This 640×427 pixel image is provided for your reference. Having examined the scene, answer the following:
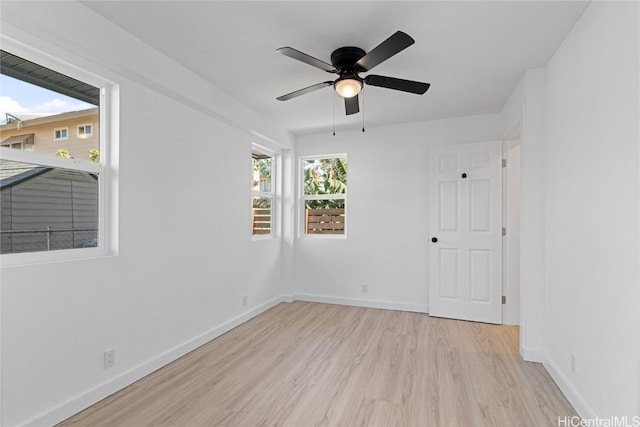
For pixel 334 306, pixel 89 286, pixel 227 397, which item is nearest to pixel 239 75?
pixel 89 286

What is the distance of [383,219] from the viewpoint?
4270 mm

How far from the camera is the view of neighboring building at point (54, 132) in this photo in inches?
69.1

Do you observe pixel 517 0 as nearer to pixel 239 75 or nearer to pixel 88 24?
pixel 239 75

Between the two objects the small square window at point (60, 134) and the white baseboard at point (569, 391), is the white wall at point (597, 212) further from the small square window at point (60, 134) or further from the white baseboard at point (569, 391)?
the small square window at point (60, 134)

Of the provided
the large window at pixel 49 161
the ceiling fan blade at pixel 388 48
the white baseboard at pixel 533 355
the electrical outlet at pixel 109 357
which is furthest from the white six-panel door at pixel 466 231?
the large window at pixel 49 161

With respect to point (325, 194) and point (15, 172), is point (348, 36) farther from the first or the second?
point (325, 194)

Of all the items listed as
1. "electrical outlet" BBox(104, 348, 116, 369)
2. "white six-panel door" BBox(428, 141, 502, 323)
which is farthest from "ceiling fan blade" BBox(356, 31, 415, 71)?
"electrical outlet" BBox(104, 348, 116, 369)

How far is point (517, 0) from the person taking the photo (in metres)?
1.83

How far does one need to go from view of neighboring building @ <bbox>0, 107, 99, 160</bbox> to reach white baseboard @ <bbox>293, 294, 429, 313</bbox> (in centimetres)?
329

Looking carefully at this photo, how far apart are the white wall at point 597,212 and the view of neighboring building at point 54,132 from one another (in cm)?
314

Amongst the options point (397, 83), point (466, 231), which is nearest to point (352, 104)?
point (397, 83)

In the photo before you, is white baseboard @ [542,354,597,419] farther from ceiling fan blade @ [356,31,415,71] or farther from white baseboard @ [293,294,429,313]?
ceiling fan blade @ [356,31,415,71]

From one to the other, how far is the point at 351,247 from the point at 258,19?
10.2 feet

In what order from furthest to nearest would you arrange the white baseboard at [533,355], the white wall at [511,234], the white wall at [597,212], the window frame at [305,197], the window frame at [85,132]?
the window frame at [305,197]
the white wall at [511,234]
the white baseboard at [533,355]
the window frame at [85,132]
the white wall at [597,212]
